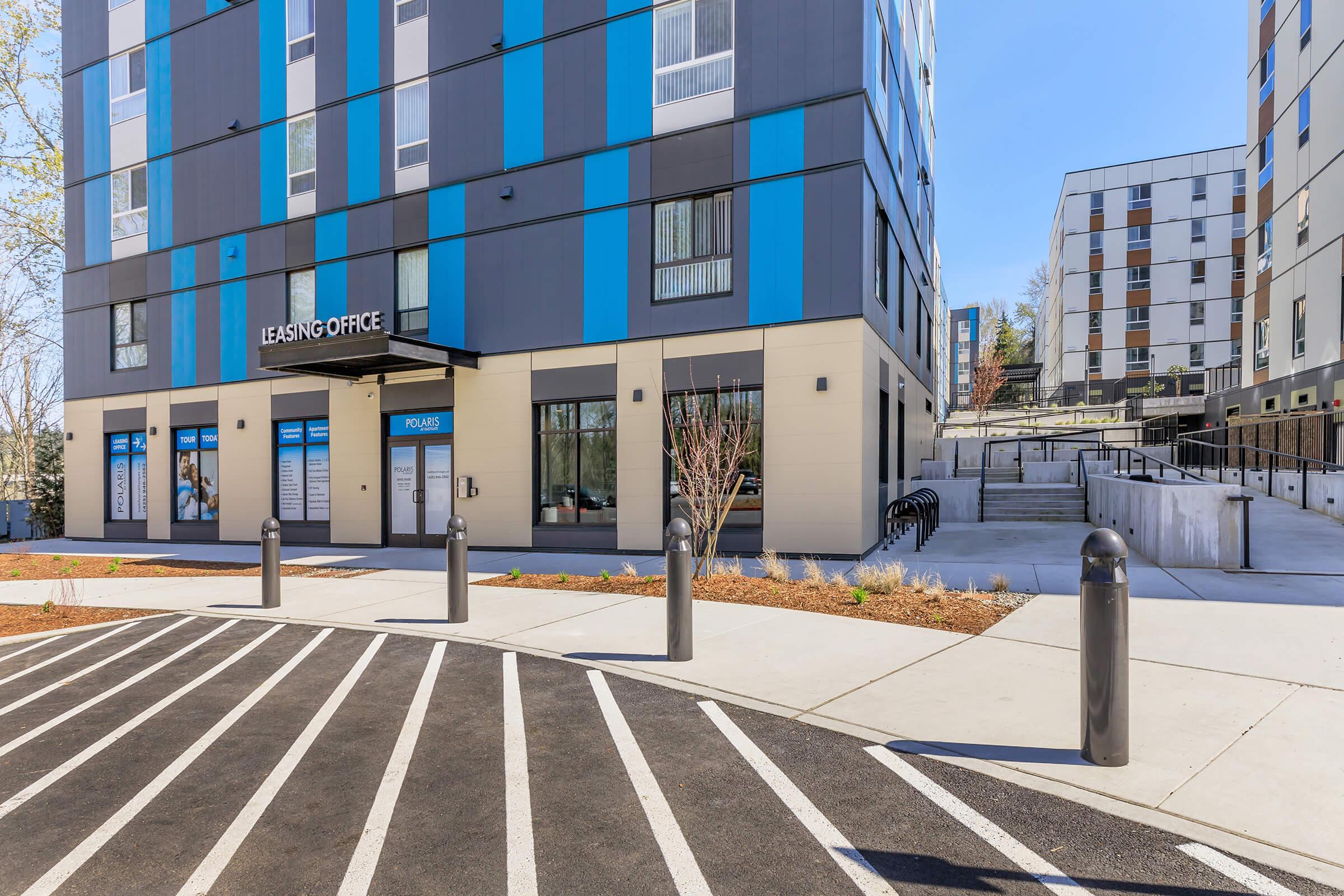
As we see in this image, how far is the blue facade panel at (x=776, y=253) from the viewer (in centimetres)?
1345

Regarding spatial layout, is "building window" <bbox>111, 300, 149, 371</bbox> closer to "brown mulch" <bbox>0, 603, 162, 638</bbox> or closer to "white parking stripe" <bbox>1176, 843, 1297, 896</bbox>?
"brown mulch" <bbox>0, 603, 162, 638</bbox>

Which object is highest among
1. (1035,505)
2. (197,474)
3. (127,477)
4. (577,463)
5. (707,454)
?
(707,454)

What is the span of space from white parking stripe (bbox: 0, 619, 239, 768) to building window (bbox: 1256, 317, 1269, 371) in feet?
110

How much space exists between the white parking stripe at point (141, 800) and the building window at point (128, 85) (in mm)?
23282

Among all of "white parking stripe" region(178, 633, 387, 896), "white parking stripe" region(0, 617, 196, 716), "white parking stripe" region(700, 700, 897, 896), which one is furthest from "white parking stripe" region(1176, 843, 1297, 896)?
"white parking stripe" region(0, 617, 196, 716)

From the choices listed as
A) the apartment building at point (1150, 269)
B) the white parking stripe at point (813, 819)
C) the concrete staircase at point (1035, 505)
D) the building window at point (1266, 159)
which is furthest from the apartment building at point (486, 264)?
the apartment building at point (1150, 269)

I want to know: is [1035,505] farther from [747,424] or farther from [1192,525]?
[747,424]

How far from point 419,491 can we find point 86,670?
1021cm

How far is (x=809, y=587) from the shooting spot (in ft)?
32.3

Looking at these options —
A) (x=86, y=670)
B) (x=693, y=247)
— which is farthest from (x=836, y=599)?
(x=693, y=247)

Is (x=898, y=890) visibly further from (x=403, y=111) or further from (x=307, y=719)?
(x=403, y=111)

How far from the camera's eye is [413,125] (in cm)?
1739

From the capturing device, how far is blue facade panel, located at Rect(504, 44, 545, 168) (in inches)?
621

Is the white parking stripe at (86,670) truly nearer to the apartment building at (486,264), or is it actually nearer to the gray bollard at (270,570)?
the gray bollard at (270,570)
